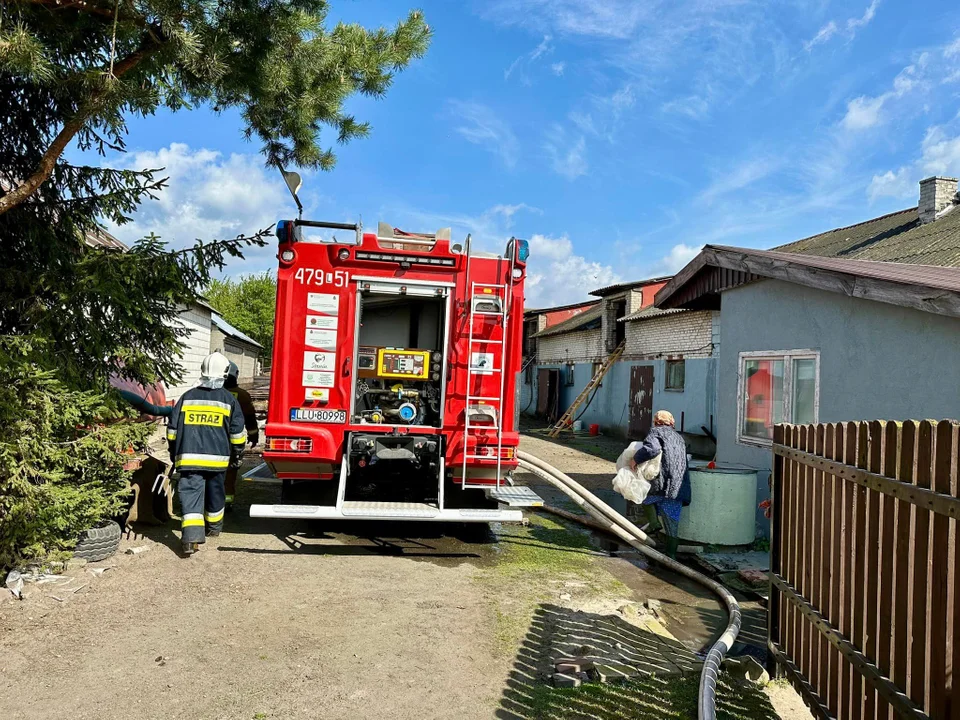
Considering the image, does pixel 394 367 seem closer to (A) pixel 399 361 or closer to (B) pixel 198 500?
(A) pixel 399 361

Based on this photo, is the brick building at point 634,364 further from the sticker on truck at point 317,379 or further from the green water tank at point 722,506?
the sticker on truck at point 317,379

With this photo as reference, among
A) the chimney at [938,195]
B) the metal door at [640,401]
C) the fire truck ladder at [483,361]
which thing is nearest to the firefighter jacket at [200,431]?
the fire truck ladder at [483,361]

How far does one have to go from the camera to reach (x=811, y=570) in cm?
362

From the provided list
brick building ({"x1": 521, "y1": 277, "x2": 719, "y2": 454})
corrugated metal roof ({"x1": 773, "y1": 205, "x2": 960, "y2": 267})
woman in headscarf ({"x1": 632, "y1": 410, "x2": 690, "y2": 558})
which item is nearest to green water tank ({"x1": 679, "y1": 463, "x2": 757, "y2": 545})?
woman in headscarf ({"x1": 632, "y1": 410, "x2": 690, "y2": 558})

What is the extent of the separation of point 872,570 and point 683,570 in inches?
134

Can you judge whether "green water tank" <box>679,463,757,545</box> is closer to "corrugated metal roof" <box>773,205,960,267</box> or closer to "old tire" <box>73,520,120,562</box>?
"old tire" <box>73,520,120,562</box>

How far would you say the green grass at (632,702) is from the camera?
11.4 feet

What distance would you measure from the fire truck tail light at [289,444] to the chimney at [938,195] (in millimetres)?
16602

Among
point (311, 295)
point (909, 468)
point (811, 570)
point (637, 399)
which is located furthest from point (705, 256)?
point (637, 399)

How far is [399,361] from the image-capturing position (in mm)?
6910

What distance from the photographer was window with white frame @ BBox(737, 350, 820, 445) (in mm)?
7156

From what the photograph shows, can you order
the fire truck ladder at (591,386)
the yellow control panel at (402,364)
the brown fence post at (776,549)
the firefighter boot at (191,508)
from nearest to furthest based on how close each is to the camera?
the brown fence post at (776,549) → the firefighter boot at (191,508) → the yellow control panel at (402,364) → the fire truck ladder at (591,386)

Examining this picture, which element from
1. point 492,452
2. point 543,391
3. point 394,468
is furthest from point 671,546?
point 543,391

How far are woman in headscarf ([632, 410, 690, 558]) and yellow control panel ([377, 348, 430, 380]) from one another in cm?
239
